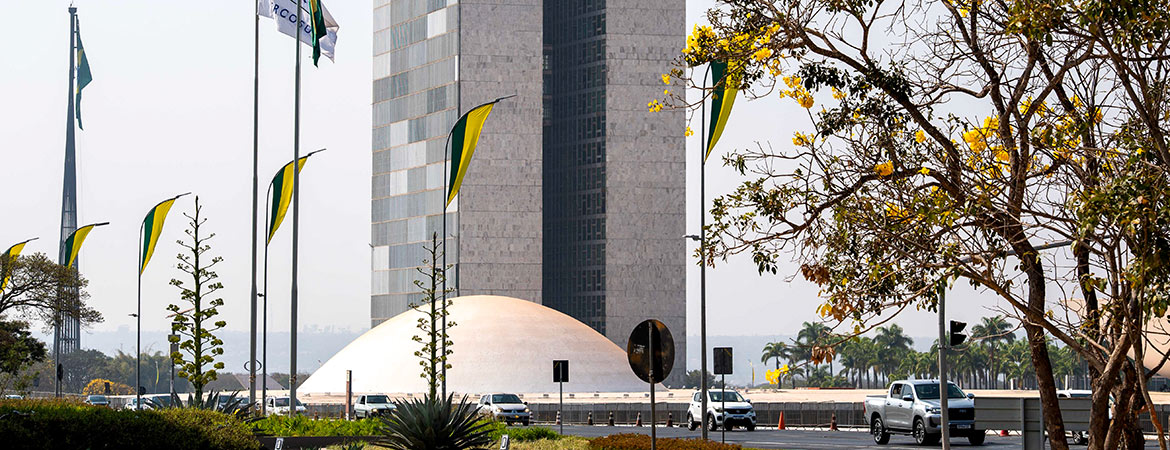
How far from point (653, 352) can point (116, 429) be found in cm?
855

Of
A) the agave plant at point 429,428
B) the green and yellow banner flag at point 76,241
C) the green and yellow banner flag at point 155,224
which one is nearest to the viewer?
the agave plant at point 429,428

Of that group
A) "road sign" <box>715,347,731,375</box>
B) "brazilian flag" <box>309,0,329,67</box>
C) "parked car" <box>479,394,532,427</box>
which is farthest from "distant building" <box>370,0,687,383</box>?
"road sign" <box>715,347,731,375</box>

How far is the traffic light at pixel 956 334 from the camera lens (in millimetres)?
25016

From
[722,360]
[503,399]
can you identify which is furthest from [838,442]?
[503,399]

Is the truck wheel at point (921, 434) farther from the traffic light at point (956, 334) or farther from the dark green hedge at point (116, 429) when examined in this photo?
the dark green hedge at point (116, 429)

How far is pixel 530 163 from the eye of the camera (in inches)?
5541

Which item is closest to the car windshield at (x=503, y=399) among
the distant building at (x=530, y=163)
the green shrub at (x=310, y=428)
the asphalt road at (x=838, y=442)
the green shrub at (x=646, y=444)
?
the asphalt road at (x=838, y=442)

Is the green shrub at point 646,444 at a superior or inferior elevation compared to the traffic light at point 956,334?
inferior

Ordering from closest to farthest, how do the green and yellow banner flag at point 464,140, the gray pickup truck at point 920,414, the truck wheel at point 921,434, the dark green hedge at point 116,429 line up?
the dark green hedge at point 116,429, the gray pickup truck at point 920,414, the truck wheel at point 921,434, the green and yellow banner flag at point 464,140

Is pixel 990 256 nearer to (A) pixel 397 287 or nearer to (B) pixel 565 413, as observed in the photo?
(B) pixel 565 413

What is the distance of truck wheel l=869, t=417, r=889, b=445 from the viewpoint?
37688mm

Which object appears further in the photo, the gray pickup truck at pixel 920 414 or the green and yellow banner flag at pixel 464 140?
the green and yellow banner flag at pixel 464 140

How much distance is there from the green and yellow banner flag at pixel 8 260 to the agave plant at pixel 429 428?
37.2 metres

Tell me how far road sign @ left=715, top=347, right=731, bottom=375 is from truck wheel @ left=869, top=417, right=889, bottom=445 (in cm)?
492
